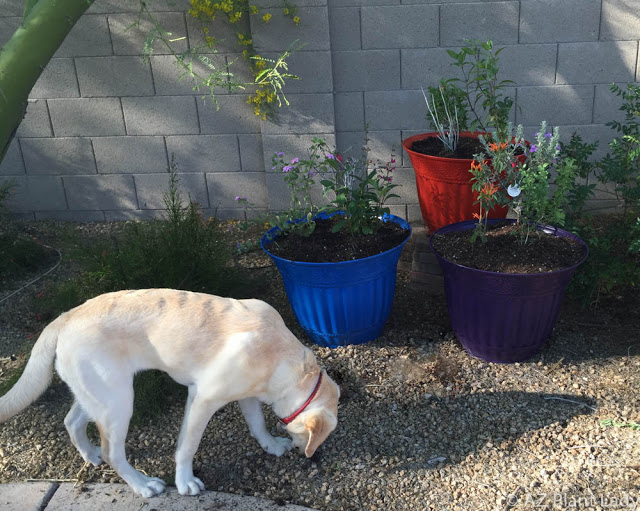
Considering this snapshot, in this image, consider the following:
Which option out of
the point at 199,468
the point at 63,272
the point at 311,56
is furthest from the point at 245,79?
the point at 199,468

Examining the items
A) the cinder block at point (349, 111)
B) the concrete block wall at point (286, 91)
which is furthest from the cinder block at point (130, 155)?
the cinder block at point (349, 111)

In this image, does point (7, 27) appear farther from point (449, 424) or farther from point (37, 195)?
point (449, 424)

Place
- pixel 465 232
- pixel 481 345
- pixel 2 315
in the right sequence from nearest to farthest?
pixel 481 345 < pixel 465 232 < pixel 2 315

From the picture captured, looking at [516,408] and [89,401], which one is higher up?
[89,401]

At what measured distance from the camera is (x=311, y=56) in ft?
14.6

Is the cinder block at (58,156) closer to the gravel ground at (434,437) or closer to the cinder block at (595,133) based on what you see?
the gravel ground at (434,437)

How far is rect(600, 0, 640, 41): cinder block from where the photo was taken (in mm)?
→ 4188

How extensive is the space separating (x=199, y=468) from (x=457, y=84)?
325 centimetres

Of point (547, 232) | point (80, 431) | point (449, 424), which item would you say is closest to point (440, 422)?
point (449, 424)

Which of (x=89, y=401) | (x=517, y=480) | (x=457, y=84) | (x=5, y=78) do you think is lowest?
(x=517, y=480)

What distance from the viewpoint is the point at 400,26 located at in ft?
14.4

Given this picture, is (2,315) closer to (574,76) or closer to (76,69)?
(76,69)

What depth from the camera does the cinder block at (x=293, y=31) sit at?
14.2 feet

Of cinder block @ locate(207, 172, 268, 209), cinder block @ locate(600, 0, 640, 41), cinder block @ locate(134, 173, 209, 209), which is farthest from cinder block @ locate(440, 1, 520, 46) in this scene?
cinder block @ locate(134, 173, 209, 209)
